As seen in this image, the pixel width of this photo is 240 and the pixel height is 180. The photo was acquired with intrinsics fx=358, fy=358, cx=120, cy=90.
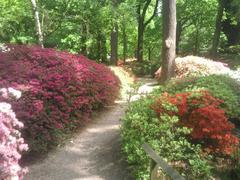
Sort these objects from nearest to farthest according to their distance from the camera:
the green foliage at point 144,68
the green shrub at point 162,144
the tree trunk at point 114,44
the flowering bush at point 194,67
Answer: the green shrub at point 162,144 < the flowering bush at point 194,67 < the tree trunk at point 114,44 < the green foliage at point 144,68

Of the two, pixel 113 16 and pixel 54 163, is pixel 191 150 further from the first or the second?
pixel 113 16

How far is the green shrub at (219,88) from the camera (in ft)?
22.1

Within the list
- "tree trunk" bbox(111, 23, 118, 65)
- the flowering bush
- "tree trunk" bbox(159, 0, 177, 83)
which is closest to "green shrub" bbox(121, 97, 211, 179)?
"tree trunk" bbox(159, 0, 177, 83)

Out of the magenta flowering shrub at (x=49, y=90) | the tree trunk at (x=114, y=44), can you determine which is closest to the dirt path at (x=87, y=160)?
the magenta flowering shrub at (x=49, y=90)

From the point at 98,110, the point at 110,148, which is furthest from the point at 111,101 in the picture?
the point at 110,148

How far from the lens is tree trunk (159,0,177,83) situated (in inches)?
435

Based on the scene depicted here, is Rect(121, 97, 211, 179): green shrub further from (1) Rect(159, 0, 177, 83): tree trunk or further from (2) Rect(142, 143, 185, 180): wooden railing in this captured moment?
(1) Rect(159, 0, 177, 83): tree trunk

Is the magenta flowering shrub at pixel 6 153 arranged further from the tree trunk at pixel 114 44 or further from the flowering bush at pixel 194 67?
the tree trunk at pixel 114 44

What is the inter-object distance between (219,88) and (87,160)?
3009 millimetres

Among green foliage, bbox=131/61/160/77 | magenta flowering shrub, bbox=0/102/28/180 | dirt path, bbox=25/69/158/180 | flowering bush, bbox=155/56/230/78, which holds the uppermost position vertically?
magenta flowering shrub, bbox=0/102/28/180

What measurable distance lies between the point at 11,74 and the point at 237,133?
449 centimetres

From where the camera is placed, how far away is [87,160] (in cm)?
630

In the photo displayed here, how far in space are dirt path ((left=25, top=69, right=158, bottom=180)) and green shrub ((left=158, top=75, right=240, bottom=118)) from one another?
1691 millimetres

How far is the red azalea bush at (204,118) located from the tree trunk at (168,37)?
512 centimetres
